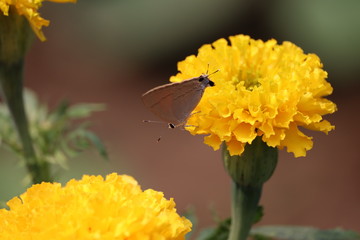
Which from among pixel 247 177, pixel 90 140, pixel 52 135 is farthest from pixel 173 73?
pixel 247 177

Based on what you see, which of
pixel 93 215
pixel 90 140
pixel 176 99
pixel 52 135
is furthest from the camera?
pixel 52 135

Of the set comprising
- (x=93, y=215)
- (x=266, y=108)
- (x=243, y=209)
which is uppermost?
(x=266, y=108)

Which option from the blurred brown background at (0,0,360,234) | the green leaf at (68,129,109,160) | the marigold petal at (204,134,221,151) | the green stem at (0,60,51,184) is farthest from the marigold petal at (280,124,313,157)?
the blurred brown background at (0,0,360,234)

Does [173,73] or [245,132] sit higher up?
[173,73]

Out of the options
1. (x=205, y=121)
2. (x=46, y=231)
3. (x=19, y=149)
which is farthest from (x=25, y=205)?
(x=19, y=149)

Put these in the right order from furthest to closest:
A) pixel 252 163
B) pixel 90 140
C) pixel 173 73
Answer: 1. pixel 173 73
2. pixel 90 140
3. pixel 252 163

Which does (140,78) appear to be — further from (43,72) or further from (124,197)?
(124,197)

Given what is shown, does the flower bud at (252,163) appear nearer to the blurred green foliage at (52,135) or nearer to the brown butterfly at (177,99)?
the brown butterfly at (177,99)

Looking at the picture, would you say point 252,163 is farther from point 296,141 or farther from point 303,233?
point 303,233
